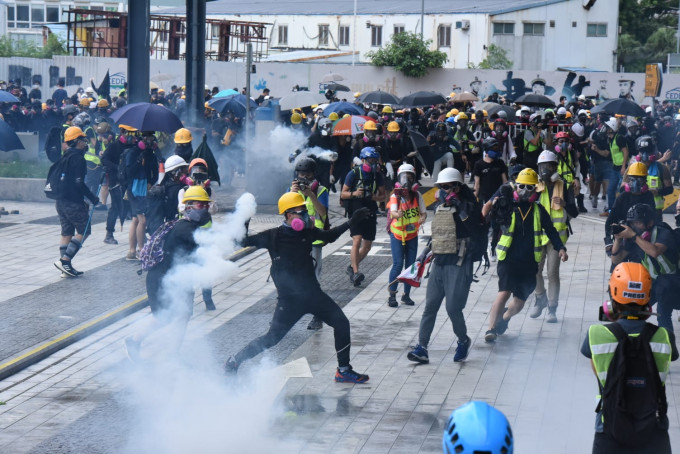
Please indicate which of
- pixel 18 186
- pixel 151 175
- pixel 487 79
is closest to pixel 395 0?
pixel 487 79

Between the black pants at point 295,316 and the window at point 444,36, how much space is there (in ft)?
190

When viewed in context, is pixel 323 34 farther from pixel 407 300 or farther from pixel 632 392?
pixel 632 392

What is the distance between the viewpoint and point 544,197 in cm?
1195

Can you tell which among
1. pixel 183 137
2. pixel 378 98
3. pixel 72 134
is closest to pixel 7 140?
pixel 72 134

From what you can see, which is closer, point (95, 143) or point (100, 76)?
point (95, 143)

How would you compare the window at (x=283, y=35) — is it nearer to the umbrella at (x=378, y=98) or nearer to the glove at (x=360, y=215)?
the umbrella at (x=378, y=98)

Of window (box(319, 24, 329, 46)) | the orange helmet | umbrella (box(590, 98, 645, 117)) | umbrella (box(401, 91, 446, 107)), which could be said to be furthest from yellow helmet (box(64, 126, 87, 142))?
window (box(319, 24, 329, 46))

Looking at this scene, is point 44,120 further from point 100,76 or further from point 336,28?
point 336,28

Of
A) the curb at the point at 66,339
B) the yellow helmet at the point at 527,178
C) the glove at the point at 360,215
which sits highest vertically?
the yellow helmet at the point at 527,178

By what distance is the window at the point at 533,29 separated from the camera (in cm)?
6512

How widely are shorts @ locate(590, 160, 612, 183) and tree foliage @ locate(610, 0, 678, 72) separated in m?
51.0

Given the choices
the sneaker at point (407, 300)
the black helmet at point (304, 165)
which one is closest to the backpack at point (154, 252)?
the black helmet at point (304, 165)

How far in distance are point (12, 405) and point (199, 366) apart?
67.3 inches

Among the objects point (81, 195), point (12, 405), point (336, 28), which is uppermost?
point (336, 28)
